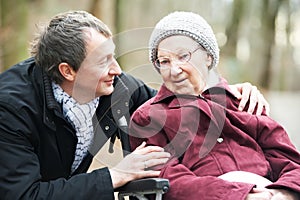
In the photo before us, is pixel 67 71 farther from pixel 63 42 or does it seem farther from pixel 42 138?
pixel 42 138

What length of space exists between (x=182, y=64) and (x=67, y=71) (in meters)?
0.49

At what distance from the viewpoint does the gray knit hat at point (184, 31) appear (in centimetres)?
233

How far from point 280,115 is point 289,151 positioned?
6.78m

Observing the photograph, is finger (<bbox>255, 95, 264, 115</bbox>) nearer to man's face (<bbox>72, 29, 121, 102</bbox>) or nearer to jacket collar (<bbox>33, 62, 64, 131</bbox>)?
man's face (<bbox>72, 29, 121, 102</bbox>)

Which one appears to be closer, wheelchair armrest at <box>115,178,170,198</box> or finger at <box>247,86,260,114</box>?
wheelchair armrest at <box>115,178,170,198</box>

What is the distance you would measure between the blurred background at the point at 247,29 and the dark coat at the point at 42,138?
3.83 m

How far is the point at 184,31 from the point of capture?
2.33 m

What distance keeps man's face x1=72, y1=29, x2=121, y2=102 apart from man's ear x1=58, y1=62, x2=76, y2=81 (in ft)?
0.07

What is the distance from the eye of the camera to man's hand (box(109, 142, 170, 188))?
2225 mm

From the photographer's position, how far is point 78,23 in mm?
2414

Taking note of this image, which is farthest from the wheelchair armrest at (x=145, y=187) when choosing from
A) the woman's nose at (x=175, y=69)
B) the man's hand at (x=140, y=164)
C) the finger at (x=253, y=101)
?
the finger at (x=253, y=101)

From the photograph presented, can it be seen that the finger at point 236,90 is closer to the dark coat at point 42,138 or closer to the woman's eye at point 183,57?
the woman's eye at point 183,57

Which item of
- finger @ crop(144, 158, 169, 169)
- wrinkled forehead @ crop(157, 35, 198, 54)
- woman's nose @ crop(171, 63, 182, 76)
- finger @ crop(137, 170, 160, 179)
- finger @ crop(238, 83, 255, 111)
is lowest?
finger @ crop(137, 170, 160, 179)

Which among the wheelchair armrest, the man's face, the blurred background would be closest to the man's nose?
the man's face
